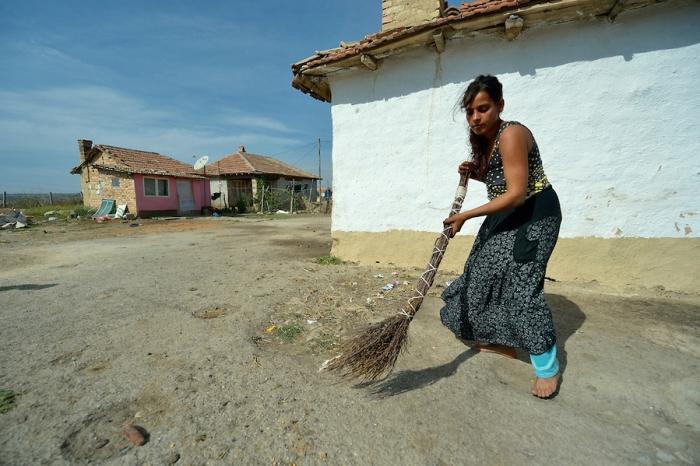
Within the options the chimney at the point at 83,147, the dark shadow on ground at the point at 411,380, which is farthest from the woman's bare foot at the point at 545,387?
the chimney at the point at 83,147

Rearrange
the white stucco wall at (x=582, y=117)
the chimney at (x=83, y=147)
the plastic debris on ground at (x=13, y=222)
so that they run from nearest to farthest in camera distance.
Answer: the white stucco wall at (x=582, y=117), the plastic debris on ground at (x=13, y=222), the chimney at (x=83, y=147)

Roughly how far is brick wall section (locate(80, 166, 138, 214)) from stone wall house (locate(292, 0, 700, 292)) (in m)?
17.3

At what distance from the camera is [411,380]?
2.09 meters

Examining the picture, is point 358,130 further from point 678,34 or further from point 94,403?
point 94,403

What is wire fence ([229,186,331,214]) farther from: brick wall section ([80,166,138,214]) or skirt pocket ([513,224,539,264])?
skirt pocket ([513,224,539,264])

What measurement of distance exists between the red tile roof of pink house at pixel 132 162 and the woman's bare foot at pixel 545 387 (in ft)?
67.5

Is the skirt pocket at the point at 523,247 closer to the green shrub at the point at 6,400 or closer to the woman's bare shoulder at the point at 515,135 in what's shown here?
the woman's bare shoulder at the point at 515,135

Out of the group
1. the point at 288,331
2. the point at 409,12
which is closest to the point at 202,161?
the point at 409,12

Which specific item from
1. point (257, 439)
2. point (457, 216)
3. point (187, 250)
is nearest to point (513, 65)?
point (457, 216)

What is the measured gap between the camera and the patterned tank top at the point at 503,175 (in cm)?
185

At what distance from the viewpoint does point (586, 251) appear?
13.0 feet

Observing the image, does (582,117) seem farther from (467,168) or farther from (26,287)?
(26,287)

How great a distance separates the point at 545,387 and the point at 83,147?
87.3 feet

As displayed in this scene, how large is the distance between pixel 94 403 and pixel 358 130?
4.61 meters
